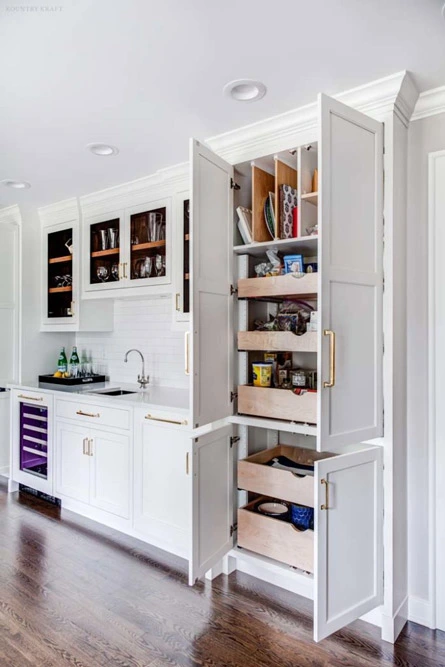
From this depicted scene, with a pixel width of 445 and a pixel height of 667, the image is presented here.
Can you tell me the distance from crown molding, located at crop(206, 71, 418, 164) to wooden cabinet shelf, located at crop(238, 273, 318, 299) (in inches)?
26.9

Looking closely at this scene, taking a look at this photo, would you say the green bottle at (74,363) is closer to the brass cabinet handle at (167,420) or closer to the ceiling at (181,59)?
the brass cabinet handle at (167,420)

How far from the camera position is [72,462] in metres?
3.39

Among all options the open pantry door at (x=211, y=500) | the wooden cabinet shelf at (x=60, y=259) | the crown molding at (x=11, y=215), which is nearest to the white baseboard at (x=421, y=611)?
the open pantry door at (x=211, y=500)

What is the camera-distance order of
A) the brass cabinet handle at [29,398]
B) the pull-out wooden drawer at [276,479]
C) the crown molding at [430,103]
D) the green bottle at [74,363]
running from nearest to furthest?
the crown molding at [430,103], the pull-out wooden drawer at [276,479], the brass cabinet handle at [29,398], the green bottle at [74,363]

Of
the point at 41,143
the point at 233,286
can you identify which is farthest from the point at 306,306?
the point at 41,143

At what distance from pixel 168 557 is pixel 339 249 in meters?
2.10

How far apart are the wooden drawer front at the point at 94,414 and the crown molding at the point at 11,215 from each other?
65.8 inches

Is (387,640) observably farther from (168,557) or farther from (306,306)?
(306,306)

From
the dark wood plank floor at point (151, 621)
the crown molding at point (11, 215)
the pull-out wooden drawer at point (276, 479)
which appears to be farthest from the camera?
the crown molding at point (11, 215)

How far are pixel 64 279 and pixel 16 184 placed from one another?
862 mm

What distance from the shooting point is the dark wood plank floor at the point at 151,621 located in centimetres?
191

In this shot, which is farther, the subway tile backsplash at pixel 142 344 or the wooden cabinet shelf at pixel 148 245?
the subway tile backsplash at pixel 142 344

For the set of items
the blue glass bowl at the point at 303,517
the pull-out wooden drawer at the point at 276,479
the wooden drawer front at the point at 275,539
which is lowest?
the wooden drawer front at the point at 275,539

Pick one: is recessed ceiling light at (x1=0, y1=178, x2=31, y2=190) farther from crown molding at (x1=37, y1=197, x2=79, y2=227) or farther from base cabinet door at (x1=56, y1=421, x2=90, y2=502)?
base cabinet door at (x1=56, y1=421, x2=90, y2=502)
